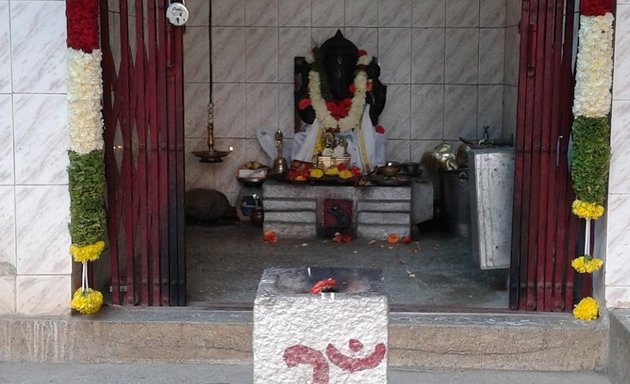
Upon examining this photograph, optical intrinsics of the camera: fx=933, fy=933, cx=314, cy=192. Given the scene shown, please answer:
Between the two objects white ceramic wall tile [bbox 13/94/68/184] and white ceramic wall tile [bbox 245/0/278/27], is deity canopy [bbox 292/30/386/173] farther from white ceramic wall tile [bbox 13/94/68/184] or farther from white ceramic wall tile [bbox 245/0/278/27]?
white ceramic wall tile [bbox 13/94/68/184]

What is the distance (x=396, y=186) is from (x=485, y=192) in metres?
2.20

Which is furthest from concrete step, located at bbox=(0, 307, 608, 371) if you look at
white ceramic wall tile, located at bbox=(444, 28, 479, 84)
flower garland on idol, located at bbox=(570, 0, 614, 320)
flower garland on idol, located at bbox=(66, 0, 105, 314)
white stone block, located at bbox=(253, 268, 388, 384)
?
white ceramic wall tile, located at bbox=(444, 28, 479, 84)

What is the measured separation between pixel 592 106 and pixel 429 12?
4.17 m

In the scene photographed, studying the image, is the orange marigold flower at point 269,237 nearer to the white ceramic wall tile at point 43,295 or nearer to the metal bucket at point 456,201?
the metal bucket at point 456,201

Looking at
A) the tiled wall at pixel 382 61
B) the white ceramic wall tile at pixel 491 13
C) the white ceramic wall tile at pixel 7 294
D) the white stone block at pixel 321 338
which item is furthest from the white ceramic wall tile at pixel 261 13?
the white stone block at pixel 321 338

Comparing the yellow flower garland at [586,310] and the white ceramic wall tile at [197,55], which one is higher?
the white ceramic wall tile at [197,55]

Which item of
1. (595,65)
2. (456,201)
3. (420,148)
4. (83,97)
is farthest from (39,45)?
(420,148)

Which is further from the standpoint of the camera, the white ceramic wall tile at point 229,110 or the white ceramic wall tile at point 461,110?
the white ceramic wall tile at point 229,110

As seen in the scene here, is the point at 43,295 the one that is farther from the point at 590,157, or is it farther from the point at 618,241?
the point at 618,241

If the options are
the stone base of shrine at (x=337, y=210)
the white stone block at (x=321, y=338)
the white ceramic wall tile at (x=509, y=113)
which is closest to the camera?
the white stone block at (x=321, y=338)

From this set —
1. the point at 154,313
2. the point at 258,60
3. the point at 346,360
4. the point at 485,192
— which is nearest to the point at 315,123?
the point at 258,60

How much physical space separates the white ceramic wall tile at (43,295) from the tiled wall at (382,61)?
154 inches

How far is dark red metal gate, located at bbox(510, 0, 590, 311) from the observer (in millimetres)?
5582

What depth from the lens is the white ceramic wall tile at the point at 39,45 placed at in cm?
548
